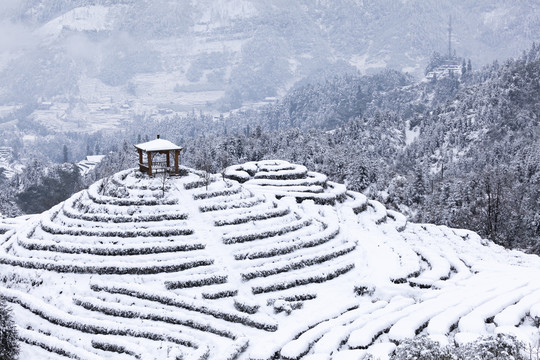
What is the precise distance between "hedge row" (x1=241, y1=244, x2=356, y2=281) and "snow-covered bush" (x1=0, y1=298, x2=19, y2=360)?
461 inches

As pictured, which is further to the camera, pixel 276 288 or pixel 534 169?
pixel 534 169

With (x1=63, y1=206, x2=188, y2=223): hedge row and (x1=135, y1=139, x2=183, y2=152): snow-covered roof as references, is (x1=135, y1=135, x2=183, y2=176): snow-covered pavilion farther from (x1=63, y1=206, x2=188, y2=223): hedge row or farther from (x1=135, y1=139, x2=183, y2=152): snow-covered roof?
(x1=63, y1=206, x2=188, y2=223): hedge row

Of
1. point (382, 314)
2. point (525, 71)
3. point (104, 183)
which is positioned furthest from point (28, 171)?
point (525, 71)

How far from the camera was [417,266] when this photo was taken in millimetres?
33469

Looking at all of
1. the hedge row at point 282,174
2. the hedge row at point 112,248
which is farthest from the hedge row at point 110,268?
the hedge row at point 282,174

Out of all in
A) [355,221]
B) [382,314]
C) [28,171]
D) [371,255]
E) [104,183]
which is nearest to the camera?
[382,314]

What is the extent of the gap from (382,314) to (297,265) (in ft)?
23.5

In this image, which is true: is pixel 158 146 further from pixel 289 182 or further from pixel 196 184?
pixel 289 182

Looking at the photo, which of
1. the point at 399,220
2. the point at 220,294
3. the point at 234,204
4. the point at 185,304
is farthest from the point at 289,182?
the point at 185,304

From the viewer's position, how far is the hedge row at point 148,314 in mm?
26266

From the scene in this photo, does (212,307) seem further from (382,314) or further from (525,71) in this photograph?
(525,71)

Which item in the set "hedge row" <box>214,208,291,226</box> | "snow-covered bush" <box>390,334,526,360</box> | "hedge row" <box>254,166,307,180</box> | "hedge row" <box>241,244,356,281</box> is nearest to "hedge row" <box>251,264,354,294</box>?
"hedge row" <box>241,244,356,281</box>

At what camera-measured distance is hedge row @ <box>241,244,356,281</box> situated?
99.9 ft

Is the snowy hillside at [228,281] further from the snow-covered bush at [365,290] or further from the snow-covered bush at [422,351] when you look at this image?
the snow-covered bush at [422,351]
